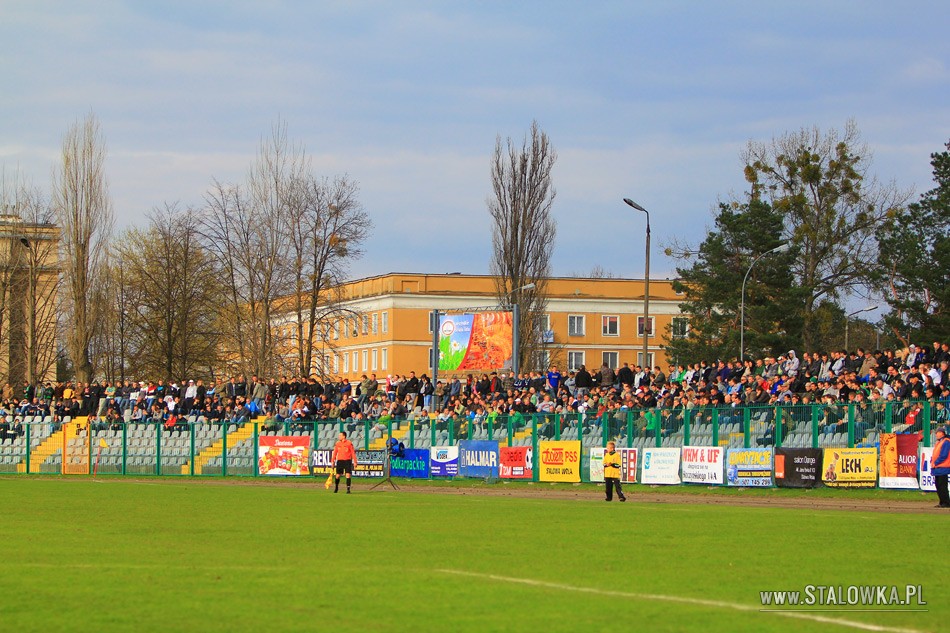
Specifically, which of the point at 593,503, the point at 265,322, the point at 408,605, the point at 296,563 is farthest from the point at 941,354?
the point at 265,322

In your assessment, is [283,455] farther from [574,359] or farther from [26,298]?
[574,359]

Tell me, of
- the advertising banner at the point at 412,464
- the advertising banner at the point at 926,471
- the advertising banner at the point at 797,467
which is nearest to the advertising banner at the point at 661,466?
the advertising banner at the point at 797,467

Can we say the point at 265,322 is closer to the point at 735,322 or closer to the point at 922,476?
the point at 735,322

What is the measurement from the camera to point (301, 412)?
51.9 metres

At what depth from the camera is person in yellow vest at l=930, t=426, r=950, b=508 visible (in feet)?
91.0

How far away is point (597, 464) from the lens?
133ft

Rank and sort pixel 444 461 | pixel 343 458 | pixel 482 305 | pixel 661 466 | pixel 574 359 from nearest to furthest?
pixel 343 458, pixel 661 466, pixel 444 461, pixel 482 305, pixel 574 359

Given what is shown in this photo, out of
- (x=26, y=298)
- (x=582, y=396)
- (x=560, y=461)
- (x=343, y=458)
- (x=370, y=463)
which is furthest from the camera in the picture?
(x=26, y=298)

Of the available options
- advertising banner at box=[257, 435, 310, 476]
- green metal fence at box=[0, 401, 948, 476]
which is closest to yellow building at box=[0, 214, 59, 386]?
green metal fence at box=[0, 401, 948, 476]

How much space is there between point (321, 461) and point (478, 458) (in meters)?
7.93

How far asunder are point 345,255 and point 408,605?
2654 inches

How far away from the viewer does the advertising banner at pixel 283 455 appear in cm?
5031

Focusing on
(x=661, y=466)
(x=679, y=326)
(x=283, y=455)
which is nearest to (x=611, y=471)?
(x=661, y=466)

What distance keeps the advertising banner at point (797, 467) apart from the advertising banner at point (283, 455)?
21240mm
